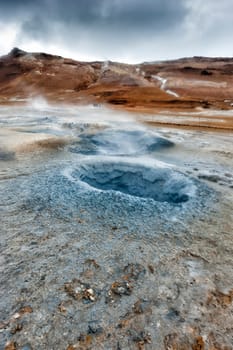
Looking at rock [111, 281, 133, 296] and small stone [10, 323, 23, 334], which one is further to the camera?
rock [111, 281, 133, 296]

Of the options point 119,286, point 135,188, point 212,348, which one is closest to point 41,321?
point 119,286

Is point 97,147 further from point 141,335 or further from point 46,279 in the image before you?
point 141,335

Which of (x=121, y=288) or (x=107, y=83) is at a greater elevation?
(x=107, y=83)

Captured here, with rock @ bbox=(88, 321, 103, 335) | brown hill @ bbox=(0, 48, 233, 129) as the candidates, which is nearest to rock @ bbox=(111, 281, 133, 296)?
rock @ bbox=(88, 321, 103, 335)

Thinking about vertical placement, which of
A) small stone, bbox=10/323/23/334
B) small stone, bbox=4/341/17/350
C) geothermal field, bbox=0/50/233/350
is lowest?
geothermal field, bbox=0/50/233/350

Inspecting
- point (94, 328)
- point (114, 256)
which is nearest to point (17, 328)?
point (94, 328)

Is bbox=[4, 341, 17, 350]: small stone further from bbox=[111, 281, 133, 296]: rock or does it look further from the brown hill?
the brown hill

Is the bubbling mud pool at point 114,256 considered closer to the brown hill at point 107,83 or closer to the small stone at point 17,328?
the small stone at point 17,328

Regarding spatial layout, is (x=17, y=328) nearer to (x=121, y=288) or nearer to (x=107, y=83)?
(x=121, y=288)
